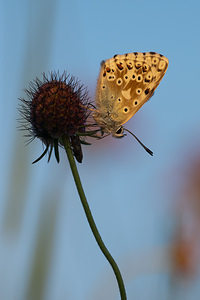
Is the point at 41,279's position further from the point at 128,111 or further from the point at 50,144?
the point at 128,111

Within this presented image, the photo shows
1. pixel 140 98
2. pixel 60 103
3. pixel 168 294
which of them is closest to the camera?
pixel 60 103

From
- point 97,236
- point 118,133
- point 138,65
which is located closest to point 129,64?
point 138,65

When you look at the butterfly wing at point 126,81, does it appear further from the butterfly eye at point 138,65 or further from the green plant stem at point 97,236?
the green plant stem at point 97,236

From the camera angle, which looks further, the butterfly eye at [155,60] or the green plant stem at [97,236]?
the butterfly eye at [155,60]

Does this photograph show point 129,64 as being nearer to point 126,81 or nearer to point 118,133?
point 126,81

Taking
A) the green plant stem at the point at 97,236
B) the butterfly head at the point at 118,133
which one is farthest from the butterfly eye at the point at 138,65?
the green plant stem at the point at 97,236

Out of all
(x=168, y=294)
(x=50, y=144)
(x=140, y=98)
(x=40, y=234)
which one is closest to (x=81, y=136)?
(x=50, y=144)
